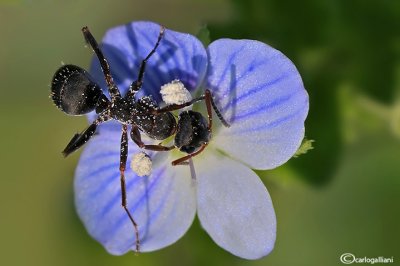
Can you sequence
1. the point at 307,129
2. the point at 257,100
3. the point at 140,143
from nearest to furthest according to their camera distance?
the point at 257,100
the point at 140,143
the point at 307,129

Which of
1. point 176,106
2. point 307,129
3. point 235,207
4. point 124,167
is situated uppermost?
point 176,106

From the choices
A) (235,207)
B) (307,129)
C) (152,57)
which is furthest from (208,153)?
(307,129)

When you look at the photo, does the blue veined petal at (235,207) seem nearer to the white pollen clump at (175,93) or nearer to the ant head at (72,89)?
the white pollen clump at (175,93)

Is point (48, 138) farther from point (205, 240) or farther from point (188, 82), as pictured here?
point (188, 82)

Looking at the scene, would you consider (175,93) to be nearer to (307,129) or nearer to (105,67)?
(105,67)

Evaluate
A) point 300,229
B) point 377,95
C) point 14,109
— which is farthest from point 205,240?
point 14,109

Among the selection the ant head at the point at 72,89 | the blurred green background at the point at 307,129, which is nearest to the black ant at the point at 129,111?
the ant head at the point at 72,89
